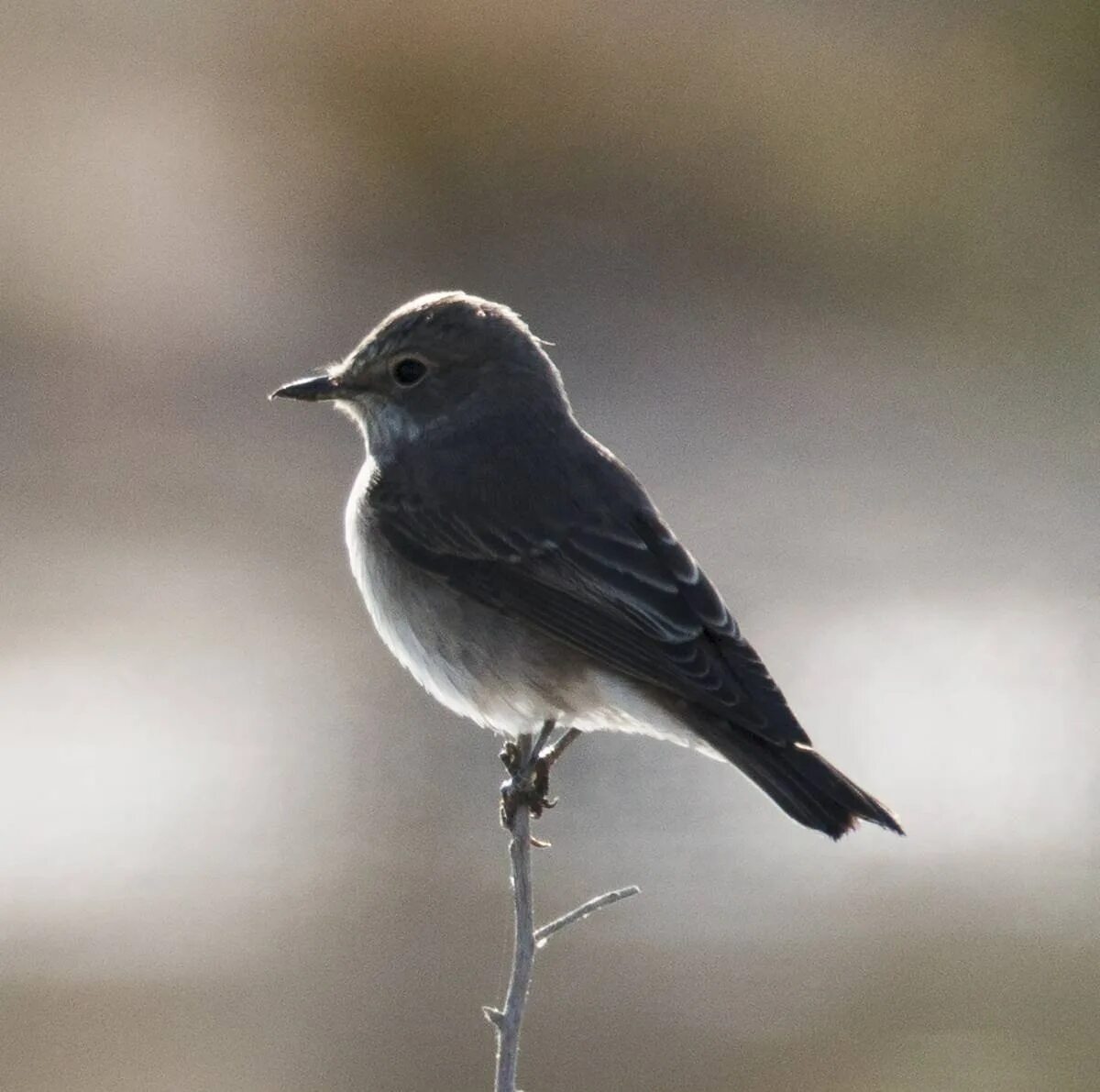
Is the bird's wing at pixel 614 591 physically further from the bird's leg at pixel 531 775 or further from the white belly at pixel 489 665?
the bird's leg at pixel 531 775

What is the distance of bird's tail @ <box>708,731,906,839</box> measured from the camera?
483 cm

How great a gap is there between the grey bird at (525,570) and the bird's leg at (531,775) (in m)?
0.06

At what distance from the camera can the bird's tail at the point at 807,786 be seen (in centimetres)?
483

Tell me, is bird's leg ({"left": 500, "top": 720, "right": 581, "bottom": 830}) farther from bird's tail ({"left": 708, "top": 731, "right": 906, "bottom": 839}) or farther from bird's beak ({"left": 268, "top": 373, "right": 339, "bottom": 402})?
bird's beak ({"left": 268, "top": 373, "right": 339, "bottom": 402})

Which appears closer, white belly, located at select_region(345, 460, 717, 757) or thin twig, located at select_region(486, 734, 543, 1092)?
thin twig, located at select_region(486, 734, 543, 1092)

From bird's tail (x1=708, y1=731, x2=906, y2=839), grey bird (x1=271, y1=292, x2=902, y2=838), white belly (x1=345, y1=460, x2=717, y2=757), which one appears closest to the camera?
bird's tail (x1=708, y1=731, x2=906, y2=839)

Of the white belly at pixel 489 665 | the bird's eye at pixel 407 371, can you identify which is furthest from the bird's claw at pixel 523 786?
the bird's eye at pixel 407 371

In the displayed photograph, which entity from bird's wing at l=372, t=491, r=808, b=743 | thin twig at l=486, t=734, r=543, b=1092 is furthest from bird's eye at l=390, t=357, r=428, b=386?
thin twig at l=486, t=734, r=543, b=1092

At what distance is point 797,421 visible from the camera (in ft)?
54.4

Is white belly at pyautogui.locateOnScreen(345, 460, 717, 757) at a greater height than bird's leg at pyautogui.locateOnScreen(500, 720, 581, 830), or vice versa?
white belly at pyautogui.locateOnScreen(345, 460, 717, 757)

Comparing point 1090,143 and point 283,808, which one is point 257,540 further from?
point 1090,143

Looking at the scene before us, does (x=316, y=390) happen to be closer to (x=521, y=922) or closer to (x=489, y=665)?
(x=489, y=665)

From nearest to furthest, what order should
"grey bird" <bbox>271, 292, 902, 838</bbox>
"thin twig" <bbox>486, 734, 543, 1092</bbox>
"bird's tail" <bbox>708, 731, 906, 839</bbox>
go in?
"thin twig" <bbox>486, 734, 543, 1092</bbox>
"bird's tail" <bbox>708, 731, 906, 839</bbox>
"grey bird" <bbox>271, 292, 902, 838</bbox>

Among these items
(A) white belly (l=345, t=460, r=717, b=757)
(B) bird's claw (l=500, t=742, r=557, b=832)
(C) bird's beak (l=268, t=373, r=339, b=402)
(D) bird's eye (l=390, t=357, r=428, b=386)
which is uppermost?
(D) bird's eye (l=390, t=357, r=428, b=386)
